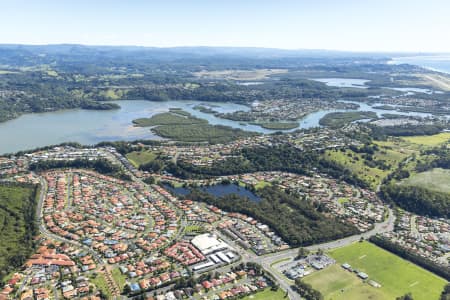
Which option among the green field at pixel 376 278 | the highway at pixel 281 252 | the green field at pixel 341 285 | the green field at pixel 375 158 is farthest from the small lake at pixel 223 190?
the green field at pixel 375 158

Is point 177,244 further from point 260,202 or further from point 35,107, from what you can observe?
point 35,107

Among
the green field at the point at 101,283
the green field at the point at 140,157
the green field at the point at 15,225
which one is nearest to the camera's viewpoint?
the green field at the point at 101,283

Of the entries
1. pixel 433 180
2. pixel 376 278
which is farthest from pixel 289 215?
pixel 433 180

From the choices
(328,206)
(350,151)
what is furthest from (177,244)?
(350,151)

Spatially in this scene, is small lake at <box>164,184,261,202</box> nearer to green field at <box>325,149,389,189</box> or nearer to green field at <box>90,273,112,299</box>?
green field at <box>325,149,389,189</box>

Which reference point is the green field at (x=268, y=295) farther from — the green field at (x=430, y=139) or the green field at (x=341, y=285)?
the green field at (x=430, y=139)

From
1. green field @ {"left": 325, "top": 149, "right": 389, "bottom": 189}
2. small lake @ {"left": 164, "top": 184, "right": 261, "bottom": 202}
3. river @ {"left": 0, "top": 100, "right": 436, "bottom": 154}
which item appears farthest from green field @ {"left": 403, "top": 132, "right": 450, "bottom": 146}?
small lake @ {"left": 164, "top": 184, "right": 261, "bottom": 202}
